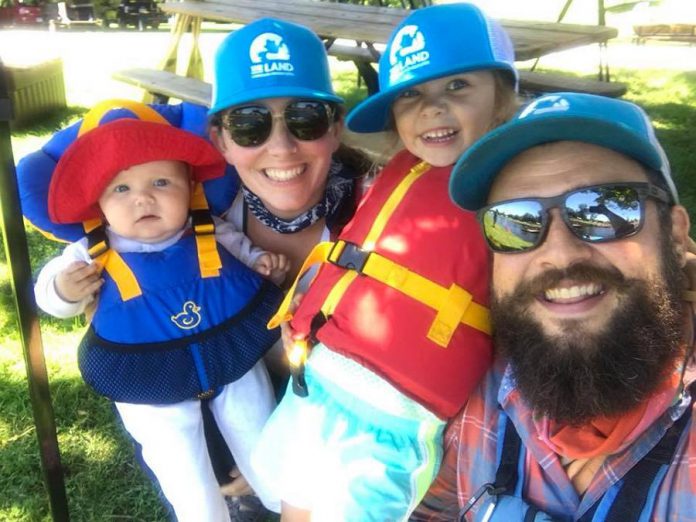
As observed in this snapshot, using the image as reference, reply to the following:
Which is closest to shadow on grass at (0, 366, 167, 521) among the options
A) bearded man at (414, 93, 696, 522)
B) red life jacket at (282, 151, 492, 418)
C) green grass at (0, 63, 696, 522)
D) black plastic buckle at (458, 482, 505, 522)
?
green grass at (0, 63, 696, 522)

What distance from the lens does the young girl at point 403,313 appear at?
1.96 meters

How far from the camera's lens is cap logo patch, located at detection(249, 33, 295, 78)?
2.39 metres

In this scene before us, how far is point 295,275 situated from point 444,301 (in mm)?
920

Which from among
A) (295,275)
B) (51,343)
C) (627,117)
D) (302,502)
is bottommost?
(51,343)

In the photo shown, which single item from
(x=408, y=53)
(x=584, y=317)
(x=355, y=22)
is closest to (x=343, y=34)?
(x=355, y=22)

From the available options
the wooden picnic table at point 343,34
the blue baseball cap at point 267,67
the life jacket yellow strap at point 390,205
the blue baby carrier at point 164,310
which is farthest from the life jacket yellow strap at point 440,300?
the wooden picnic table at point 343,34

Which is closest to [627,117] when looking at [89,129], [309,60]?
[309,60]

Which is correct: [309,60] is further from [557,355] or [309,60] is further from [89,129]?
[557,355]

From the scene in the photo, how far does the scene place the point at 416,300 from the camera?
6.57 feet

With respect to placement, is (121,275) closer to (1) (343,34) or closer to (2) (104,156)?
(2) (104,156)

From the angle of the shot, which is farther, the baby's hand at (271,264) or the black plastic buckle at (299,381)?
the baby's hand at (271,264)

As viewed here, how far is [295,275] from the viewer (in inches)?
109

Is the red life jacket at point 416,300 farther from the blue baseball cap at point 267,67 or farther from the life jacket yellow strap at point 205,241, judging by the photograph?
the blue baseball cap at point 267,67

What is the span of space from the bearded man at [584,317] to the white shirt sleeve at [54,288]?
4.47 ft
